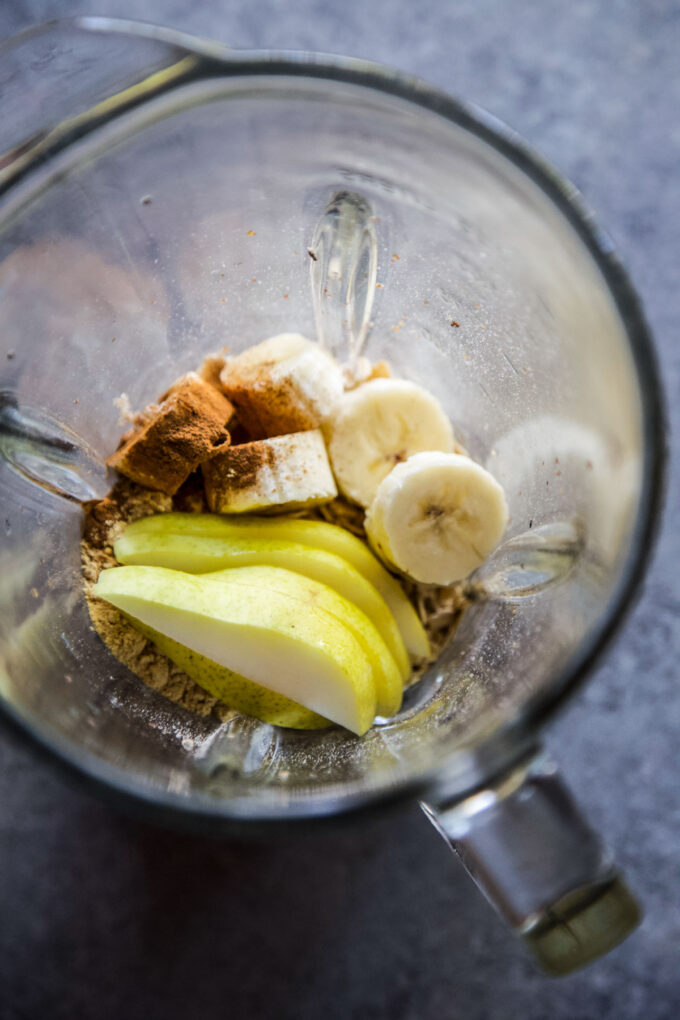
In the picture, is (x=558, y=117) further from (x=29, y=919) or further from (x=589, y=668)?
(x=29, y=919)

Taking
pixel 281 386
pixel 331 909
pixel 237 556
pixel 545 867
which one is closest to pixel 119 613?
pixel 237 556

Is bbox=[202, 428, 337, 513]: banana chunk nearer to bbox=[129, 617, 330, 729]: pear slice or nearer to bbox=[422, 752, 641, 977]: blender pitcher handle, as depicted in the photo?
bbox=[129, 617, 330, 729]: pear slice

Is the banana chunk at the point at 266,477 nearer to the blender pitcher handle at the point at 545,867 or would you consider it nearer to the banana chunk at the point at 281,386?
the banana chunk at the point at 281,386

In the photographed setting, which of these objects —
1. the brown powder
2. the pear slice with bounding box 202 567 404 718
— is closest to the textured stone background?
the pear slice with bounding box 202 567 404 718

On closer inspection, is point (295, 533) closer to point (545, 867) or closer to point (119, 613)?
point (119, 613)

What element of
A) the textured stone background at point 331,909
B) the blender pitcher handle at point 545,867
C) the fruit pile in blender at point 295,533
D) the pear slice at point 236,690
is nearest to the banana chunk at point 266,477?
the fruit pile in blender at point 295,533

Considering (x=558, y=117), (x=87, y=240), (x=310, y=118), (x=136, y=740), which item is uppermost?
(x=558, y=117)

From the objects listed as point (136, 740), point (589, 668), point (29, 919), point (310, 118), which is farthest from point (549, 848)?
point (29, 919)
